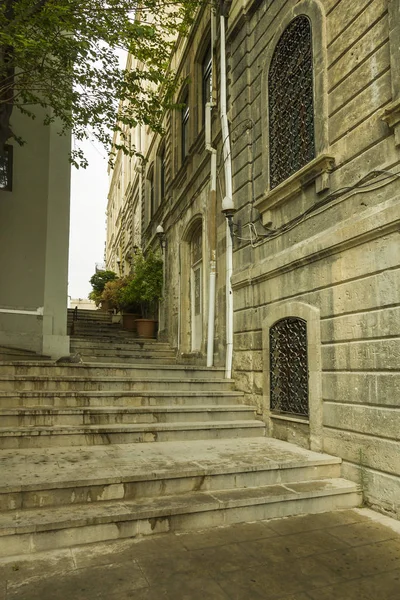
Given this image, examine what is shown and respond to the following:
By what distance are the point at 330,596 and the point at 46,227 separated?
25.7 feet

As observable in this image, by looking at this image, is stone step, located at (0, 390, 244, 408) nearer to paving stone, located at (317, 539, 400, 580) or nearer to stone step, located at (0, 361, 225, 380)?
stone step, located at (0, 361, 225, 380)

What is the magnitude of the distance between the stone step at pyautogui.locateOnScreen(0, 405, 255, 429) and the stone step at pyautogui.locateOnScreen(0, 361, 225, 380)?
36.3 inches

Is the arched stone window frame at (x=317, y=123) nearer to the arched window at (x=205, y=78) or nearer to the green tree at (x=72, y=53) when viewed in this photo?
the green tree at (x=72, y=53)

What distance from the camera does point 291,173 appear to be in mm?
6133

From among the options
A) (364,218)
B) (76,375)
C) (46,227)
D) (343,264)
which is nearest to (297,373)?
(343,264)

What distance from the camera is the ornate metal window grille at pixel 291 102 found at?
5.88 meters

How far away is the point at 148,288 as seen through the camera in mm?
13336

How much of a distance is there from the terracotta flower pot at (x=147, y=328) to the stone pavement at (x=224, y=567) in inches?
398

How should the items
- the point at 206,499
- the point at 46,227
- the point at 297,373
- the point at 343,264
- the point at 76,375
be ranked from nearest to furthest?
the point at 206,499 → the point at 343,264 → the point at 297,373 → the point at 76,375 → the point at 46,227

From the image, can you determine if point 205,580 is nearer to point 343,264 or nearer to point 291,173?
point 343,264

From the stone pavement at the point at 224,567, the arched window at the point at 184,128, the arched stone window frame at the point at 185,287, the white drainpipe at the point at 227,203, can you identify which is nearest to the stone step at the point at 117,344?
the arched stone window frame at the point at 185,287

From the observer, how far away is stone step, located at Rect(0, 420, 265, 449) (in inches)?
195

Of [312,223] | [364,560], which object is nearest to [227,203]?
[312,223]

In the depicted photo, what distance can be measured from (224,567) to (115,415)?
297cm
